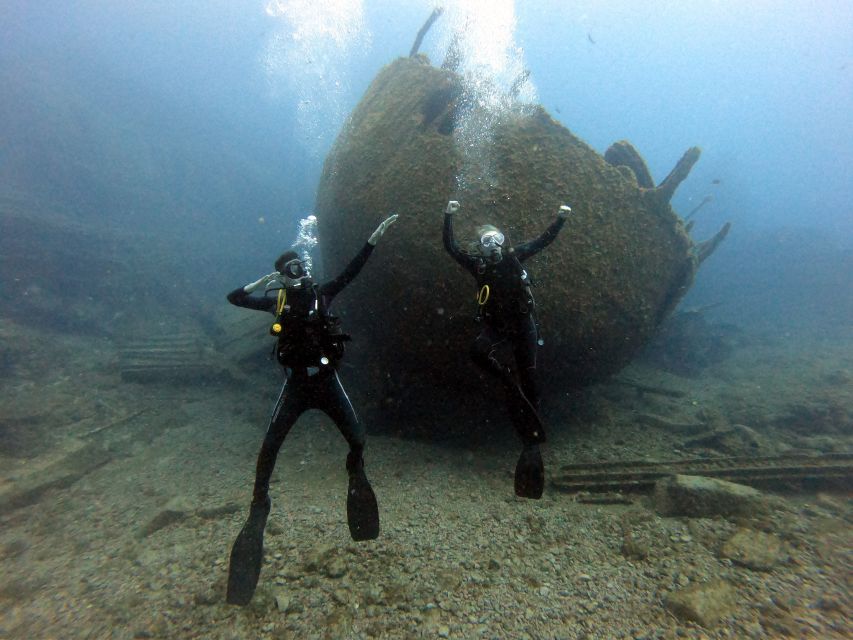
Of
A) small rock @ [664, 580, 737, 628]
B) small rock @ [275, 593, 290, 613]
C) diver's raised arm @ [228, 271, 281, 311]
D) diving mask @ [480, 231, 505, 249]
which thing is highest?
diving mask @ [480, 231, 505, 249]

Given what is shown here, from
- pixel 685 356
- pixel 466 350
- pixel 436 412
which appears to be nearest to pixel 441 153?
pixel 466 350

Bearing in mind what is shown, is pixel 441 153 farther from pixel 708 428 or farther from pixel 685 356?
pixel 685 356

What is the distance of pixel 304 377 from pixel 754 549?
409cm

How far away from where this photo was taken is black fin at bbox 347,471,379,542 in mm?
3506

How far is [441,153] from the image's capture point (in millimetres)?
5371

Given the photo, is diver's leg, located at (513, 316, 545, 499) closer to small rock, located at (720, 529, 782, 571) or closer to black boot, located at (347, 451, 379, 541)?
black boot, located at (347, 451, 379, 541)

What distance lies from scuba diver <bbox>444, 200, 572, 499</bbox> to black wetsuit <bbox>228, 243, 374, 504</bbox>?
1348mm

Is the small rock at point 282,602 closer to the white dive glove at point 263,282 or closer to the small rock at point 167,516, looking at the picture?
the small rock at point 167,516

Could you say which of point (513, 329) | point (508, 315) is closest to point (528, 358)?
point (513, 329)

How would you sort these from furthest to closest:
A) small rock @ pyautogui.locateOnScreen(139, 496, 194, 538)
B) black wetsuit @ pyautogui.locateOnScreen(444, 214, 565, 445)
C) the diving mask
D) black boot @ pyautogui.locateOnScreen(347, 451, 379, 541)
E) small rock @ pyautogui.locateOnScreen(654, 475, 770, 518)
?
1. small rock @ pyautogui.locateOnScreen(139, 496, 194, 538)
2. the diving mask
3. black wetsuit @ pyautogui.locateOnScreen(444, 214, 565, 445)
4. small rock @ pyautogui.locateOnScreen(654, 475, 770, 518)
5. black boot @ pyautogui.locateOnScreen(347, 451, 379, 541)

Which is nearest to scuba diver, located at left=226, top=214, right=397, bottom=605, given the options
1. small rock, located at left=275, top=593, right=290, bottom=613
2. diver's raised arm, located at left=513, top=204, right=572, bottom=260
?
small rock, located at left=275, top=593, right=290, bottom=613

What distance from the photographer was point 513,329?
13.4 ft

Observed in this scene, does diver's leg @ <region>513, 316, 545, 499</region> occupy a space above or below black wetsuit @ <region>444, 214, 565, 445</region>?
below

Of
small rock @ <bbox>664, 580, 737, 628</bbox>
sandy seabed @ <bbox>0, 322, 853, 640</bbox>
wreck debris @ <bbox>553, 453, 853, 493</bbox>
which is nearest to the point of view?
small rock @ <bbox>664, 580, 737, 628</bbox>
